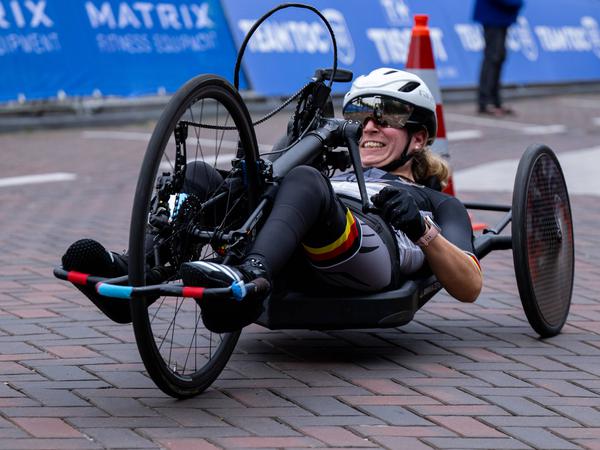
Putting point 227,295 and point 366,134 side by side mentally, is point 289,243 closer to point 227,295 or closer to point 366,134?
point 227,295

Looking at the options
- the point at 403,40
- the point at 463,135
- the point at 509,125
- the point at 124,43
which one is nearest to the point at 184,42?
the point at 124,43

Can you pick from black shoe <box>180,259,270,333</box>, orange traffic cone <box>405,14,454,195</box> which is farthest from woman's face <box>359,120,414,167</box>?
orange traffic cone <box>405,14,454,195</box>

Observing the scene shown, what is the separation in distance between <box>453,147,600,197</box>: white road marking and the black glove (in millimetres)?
4770

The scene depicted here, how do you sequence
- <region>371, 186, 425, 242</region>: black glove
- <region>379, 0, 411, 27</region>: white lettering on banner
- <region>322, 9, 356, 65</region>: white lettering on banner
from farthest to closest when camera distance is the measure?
<region>379, 0, 411, 27</region>: white lettering on banner < <region>322, 9, 356, 65</region>: white lettering on banner < <region>371, 186, 425, 242</region>: black glove

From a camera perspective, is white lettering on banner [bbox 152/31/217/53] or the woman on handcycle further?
white lettering on banner [bbox 152/31/217/53]

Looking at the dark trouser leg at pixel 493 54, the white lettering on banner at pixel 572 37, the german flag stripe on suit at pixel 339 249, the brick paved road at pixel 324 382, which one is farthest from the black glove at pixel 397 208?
the white lettering on banner at pixel 572 37

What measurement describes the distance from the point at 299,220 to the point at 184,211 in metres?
0.33

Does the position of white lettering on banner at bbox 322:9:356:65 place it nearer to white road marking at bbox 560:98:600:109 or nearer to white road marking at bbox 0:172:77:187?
white road marking at bbox 560:98:600:109

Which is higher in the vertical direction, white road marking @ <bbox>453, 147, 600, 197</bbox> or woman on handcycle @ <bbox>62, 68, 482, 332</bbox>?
woman on handcycle @ <bbox>62, 68, 482, 332</bbox>

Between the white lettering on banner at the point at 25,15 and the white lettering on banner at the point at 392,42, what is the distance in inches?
165

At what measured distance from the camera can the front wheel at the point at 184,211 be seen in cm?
356

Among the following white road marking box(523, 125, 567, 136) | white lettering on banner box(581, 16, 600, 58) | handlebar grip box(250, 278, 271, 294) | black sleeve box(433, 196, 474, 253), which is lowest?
white road marking box(523, 125, 567, 136)

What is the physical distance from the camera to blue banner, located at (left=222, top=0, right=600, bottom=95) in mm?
13859

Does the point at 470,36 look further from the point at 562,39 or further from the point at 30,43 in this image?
the point at 30,43
